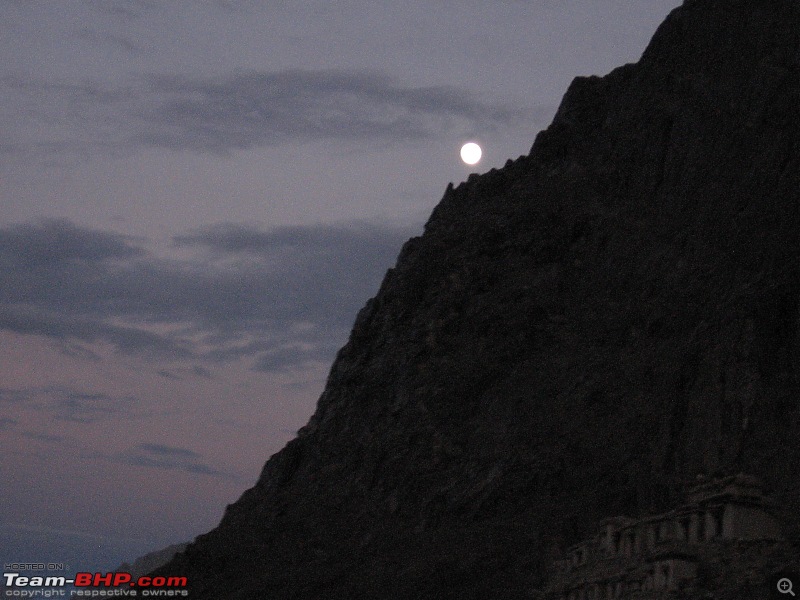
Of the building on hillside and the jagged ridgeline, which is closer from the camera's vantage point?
the building on hillside

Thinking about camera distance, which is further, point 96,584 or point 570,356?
point 570,356

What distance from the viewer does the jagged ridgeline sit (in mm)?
106438

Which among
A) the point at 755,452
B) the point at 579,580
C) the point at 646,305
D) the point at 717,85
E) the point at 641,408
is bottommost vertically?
the point at 579,580

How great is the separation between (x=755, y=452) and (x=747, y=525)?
2325 cm

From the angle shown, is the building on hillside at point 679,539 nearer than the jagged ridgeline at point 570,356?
Yes

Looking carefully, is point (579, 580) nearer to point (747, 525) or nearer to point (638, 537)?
point (638, 537)

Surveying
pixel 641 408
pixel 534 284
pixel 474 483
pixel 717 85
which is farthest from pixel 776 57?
pixel 474 483

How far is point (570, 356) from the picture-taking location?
12750 cm

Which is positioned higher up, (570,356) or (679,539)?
(570,356)

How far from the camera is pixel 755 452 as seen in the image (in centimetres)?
9944

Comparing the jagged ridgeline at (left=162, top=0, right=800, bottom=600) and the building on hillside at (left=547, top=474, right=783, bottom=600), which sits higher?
the jagged ridgeline at (left=162, top=0, right=800, bottom=600)

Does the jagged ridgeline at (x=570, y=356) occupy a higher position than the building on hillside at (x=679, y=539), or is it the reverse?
the jagged ridgeline at (x=570, y=356)

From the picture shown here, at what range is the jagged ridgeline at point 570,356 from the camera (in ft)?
349

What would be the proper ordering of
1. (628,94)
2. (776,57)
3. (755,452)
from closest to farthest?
(755,452) → (776,57) → (628,94)
